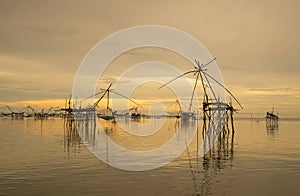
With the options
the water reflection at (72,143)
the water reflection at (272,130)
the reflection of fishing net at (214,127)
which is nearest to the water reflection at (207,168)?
the reflection of fishing net at (214,127)

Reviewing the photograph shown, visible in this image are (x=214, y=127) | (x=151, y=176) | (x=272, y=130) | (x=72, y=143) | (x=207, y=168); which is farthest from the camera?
(x=272, y=130)

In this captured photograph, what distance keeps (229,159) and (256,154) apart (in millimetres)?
5351

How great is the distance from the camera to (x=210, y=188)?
2034cm

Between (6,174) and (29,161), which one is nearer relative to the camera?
(6,174)

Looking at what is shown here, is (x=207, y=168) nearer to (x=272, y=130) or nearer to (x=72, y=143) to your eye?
(x=72, y=143)

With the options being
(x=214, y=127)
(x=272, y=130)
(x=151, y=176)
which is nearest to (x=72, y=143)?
(x=214, y=127)

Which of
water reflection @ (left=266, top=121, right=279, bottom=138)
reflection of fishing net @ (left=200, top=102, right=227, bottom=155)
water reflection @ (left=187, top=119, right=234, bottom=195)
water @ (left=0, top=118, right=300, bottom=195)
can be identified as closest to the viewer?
water @ (left=0, top=118, right=300, bottom=195)

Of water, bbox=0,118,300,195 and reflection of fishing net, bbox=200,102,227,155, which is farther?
reflection of fishing net, bbox=200,102,227,155

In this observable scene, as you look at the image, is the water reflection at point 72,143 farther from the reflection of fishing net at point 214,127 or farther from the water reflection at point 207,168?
the reflection of fishing net at point 214,127

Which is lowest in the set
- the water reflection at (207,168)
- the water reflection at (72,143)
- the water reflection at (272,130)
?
the water reflection at (207,168)

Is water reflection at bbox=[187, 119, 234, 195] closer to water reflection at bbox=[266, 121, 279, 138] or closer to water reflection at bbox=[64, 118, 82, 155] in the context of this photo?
water reflection at bbox=[64, 118, 82, 155]

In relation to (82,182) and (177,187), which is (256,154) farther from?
(82,182)

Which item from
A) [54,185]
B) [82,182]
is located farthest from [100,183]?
[54,185]

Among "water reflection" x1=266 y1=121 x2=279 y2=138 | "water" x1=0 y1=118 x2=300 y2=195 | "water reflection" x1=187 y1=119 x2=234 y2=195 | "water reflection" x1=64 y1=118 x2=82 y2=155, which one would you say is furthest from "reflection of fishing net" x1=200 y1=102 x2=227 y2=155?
"water reflection" x1=64 y1=118 x2=82 y2=155
